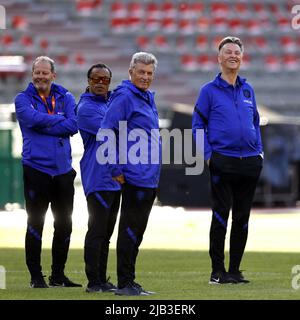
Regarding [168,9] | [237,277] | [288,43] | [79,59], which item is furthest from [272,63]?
[237,277]

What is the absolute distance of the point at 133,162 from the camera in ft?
29.2

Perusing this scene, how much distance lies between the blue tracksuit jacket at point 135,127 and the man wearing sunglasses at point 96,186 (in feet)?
1.36

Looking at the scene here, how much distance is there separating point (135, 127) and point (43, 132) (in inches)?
46.9

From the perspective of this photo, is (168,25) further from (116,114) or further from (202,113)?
(116,114)

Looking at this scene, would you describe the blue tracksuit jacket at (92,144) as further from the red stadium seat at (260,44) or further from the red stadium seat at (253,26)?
the red stadium seat at (253,26)

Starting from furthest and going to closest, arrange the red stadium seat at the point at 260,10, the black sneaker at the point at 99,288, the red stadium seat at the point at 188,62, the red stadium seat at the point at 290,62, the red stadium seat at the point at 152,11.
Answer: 1. the red stadium seat at the point at 260,10
2. the red stadium seat at the point at 152,11
3. the red stadium seat at the point at 290,62
4. the red stadium seat at the point at 188,62
5. the black sneaker at the point at 99,288

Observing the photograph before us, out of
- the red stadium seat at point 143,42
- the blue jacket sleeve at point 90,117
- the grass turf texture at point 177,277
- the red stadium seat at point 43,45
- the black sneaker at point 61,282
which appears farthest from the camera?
the red stadium seat at point 143,42

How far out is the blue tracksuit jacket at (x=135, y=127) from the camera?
29.3ft

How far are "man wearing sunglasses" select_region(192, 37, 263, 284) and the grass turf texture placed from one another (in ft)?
1.23

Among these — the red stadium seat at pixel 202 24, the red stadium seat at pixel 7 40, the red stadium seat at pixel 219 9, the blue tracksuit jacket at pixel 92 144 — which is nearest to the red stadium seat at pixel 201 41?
the red stadium seat at pixel 202 24

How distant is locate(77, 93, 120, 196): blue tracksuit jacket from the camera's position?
30.7 feet

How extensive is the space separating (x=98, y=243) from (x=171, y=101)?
2836cm

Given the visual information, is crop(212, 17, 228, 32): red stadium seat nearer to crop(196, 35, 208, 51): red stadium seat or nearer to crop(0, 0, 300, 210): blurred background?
crop(0, 0, 300, 210): blurred background

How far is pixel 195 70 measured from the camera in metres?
40.2
